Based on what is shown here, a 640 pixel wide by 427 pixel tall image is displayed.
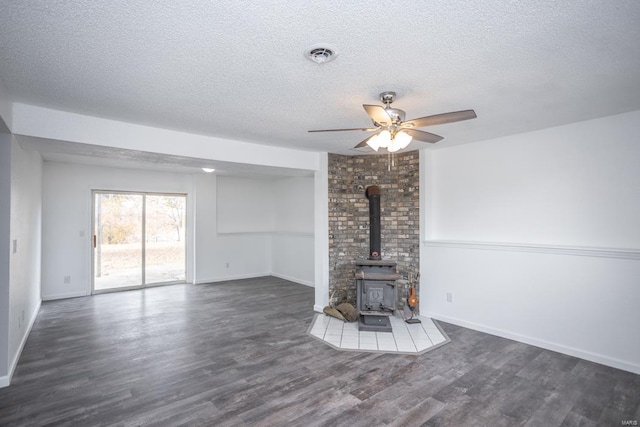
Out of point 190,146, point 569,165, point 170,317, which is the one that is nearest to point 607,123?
point 569,165

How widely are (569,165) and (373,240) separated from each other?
2.46 m

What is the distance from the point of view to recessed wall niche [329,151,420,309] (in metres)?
4.86

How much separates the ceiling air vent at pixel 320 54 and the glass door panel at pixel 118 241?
5825 millimetres

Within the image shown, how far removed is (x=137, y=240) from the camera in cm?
661

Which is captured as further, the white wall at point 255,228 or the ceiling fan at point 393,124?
the white wall at point 255,228

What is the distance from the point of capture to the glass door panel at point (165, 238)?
675 cm

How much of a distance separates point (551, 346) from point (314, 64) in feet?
12.3

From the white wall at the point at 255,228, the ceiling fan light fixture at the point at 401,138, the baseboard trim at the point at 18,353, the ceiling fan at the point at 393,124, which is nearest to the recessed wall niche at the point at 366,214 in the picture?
the white wall at the point at 255,228

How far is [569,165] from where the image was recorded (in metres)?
3.55

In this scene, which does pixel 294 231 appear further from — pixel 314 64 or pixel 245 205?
pixel 314 64

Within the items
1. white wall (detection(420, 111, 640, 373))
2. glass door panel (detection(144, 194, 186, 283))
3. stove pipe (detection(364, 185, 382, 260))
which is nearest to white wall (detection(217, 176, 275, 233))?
glass door panel (detection(144, 194, 186, 283))

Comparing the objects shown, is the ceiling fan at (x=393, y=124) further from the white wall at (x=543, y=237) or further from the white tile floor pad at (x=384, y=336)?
the white tile floor pad at (x=384, y=336)

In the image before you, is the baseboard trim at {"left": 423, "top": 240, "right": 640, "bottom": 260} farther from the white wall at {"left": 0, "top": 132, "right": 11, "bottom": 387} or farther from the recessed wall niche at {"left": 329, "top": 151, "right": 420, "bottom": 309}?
the white wall at {"left": 0, "top": 132, "right": 11, "bottom": 387}

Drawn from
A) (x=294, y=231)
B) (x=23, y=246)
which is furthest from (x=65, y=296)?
(x=294, y=231)
